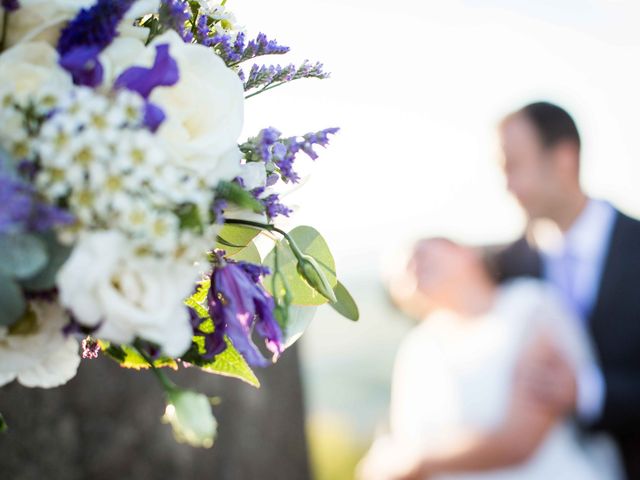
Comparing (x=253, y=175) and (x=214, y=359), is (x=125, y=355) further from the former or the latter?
(x=253, y=175)

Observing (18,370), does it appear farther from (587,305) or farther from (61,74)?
(587,305)

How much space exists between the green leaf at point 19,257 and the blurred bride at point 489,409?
2.82m

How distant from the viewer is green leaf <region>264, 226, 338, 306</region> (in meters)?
0.75

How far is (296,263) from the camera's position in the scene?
2.44 ft

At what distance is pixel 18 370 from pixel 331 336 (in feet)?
46.3

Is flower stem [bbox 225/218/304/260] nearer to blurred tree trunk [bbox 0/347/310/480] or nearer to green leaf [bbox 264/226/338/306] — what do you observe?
green leaf [bbox 264/226/338/306]

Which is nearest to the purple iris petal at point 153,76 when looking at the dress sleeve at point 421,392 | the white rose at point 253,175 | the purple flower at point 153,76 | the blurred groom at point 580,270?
the purple flower at point 153,76

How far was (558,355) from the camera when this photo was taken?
320 centimetres

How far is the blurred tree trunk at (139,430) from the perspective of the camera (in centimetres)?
199

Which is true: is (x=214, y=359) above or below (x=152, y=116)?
below

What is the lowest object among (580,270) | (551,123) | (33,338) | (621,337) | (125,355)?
(621,337)

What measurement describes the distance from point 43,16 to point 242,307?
246 mm

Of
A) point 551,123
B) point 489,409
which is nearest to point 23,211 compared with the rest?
point 489,409

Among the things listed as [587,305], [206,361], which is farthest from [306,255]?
[587,305]
